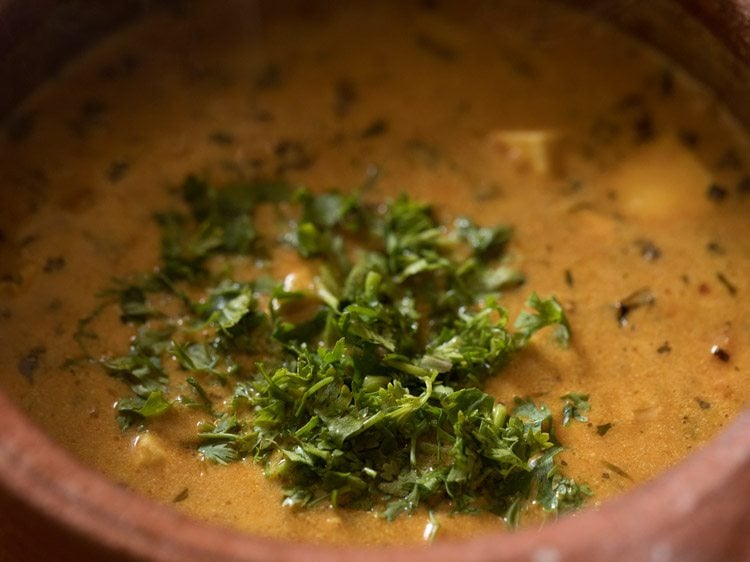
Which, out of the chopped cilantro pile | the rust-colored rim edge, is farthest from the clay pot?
the chopped cilantro pile

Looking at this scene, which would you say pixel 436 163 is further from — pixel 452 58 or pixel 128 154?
pixel 128 154

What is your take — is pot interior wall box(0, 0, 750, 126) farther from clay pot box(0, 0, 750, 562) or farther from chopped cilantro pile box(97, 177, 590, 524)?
clay pot box(0, 0, 750, 562)

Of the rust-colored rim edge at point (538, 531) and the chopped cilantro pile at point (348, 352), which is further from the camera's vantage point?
the chopped cilantro pile at point (348, 352)

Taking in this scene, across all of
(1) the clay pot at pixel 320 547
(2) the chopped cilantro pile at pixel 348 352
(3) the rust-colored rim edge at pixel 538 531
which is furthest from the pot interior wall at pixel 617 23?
(3) the rust-colored rim edge at pixel 538 531

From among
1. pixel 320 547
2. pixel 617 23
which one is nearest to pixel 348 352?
pixel 320 547

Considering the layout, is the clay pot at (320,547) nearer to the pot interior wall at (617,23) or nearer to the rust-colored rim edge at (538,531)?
the rust-colored rim edge at (538,531)

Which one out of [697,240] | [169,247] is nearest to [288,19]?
[169,247]

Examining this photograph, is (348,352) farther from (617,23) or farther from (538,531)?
(617,23)
